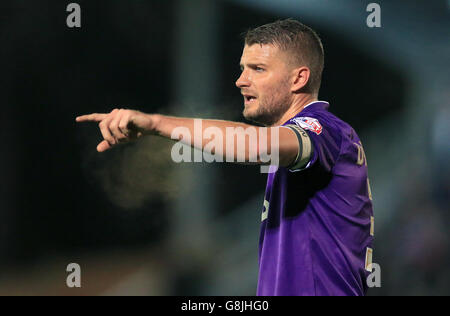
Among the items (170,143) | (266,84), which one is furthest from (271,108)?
(170,143)

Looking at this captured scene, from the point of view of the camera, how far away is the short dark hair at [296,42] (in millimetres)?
2084

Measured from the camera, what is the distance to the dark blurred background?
4531 millimetres

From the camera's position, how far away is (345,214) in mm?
1831

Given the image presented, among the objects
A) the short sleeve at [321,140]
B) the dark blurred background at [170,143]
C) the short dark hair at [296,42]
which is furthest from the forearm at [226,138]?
the dark blurred background at [170,143]

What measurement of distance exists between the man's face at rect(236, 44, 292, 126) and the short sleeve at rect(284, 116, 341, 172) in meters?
0.28

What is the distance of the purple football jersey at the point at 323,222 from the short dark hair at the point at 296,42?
288 mm

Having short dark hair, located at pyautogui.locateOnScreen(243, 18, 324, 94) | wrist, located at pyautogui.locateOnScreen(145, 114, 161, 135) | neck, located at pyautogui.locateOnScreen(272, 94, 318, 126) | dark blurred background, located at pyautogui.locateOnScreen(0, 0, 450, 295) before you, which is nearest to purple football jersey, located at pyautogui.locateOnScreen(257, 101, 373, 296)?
neck, located at pyautogui.locateOnScreen(272, 94, 318, 126)

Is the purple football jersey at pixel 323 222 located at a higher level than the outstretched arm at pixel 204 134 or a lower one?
lower

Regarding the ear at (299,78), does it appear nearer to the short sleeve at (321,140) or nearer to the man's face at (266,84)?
the man's face at (266,84)

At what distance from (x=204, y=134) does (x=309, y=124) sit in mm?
395

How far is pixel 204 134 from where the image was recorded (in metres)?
1.54

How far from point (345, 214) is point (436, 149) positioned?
3.34 m

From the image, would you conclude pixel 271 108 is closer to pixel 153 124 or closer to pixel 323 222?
pixel 323 222
